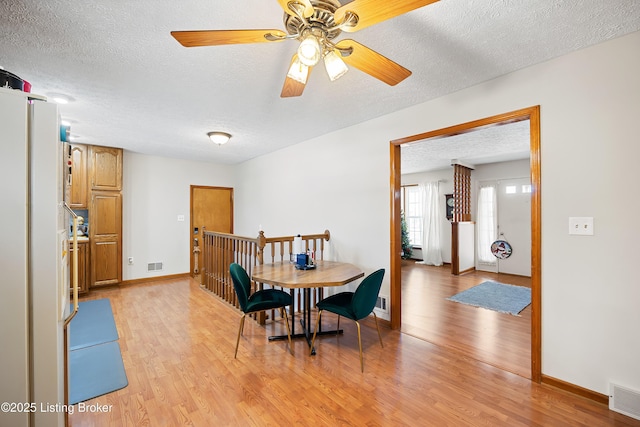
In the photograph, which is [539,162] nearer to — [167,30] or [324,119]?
[324,119]

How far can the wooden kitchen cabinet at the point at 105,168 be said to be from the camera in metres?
4.58

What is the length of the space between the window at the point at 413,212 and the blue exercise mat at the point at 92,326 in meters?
6.94

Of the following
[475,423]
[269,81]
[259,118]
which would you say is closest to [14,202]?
[269,81]

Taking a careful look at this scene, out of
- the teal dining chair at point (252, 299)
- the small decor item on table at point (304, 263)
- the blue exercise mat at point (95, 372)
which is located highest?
the small decor item on table at point (304, 263)

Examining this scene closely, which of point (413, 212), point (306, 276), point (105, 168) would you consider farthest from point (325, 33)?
point (413, 212)

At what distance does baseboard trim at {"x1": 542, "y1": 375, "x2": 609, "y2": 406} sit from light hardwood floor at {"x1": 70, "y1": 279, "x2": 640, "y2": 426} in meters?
0.04

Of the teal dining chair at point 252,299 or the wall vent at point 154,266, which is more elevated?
the teal dining chair at point 252,299

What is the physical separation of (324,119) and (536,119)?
2105mm

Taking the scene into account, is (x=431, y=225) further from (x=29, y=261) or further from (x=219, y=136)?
(x=29, y=261)

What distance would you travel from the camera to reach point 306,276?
2.58 meters

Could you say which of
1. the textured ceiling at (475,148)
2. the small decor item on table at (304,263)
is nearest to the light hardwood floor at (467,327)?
the small decor item on table at (304,263)

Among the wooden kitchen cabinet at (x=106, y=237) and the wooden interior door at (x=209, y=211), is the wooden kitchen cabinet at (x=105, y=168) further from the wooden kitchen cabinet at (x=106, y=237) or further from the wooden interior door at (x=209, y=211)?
the wooden interior door at (x=209, y=211)

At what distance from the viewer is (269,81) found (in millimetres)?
2338

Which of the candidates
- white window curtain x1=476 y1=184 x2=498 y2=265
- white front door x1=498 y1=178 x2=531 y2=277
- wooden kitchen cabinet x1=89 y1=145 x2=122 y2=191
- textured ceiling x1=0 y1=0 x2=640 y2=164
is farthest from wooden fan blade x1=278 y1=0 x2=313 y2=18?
Answer: white window curtain x1=476 y1=184 x2=498 y2=265
